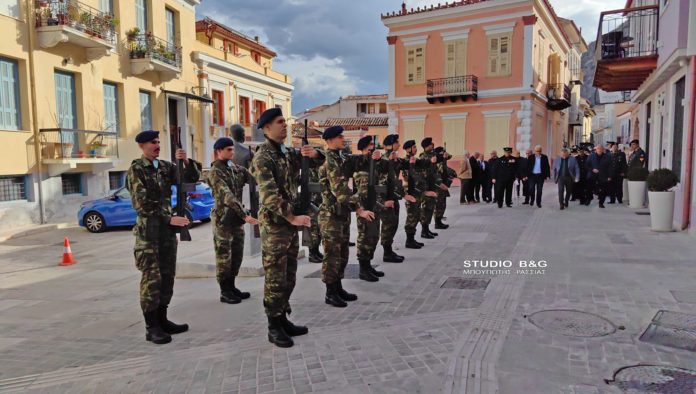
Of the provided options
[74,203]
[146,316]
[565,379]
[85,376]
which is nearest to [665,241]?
[565,379]

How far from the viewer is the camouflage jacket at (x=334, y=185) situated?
209 inches

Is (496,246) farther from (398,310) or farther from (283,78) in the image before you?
(283,78)

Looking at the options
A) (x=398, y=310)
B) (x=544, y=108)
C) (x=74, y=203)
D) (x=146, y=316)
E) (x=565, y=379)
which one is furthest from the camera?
(x=544, y=108)

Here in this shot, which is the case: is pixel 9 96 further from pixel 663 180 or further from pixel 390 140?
pixel 663 180

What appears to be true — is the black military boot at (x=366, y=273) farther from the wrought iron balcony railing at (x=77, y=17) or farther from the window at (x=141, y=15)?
the window at (x=141, y=15)

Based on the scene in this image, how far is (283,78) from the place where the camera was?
102 ft

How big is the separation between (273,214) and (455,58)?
887 inches

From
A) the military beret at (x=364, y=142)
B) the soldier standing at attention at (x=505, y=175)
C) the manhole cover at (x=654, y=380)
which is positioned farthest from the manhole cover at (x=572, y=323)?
the soldier standing at attention at (x=505, y=175)

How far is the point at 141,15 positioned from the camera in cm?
1908

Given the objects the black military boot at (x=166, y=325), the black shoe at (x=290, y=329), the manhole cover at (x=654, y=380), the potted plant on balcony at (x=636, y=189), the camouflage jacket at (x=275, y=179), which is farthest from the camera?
the potted plant on balcony at (x=636, y=189)

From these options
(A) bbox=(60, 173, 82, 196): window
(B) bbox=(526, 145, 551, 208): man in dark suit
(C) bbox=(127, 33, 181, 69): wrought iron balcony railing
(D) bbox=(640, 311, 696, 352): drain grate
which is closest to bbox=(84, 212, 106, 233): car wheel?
(A) bbox=(60, 173, 82, 196): window

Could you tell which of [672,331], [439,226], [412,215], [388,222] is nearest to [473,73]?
[439,226]

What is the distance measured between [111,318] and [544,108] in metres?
26.4

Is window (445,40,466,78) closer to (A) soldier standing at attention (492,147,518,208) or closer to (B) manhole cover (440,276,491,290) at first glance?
(A) soldier standing at attention (492,147,518,208)
